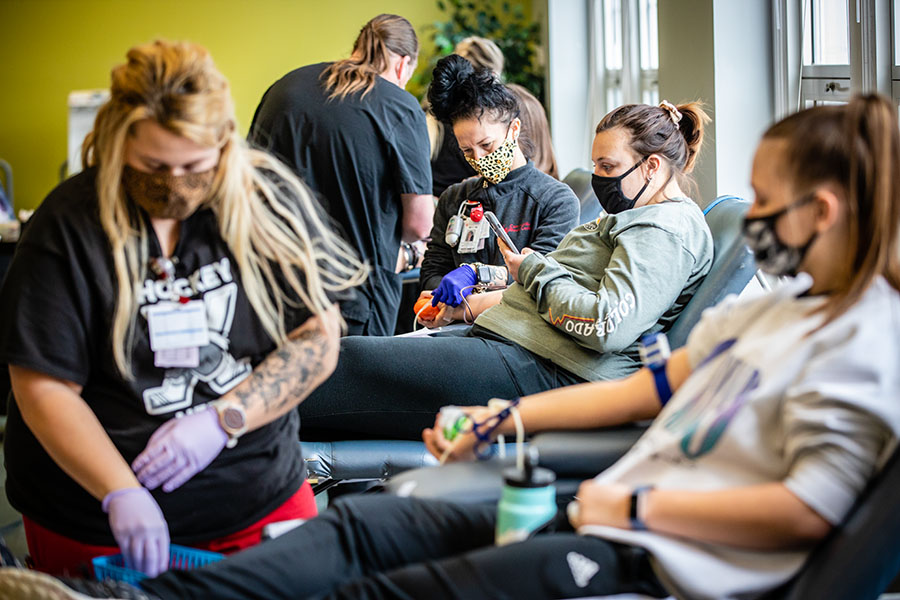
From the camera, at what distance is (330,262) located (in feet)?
4.75

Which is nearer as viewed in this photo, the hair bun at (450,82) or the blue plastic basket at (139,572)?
the blue plastic basket at (139,572)

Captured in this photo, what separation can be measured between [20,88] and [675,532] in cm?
694

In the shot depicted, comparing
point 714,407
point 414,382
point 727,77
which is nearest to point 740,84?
point 727,77

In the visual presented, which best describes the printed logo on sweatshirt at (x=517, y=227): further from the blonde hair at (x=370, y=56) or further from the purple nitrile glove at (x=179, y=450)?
the purple nitrile glove at (x=179, y=450)

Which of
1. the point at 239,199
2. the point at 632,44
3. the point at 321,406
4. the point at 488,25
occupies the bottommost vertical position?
the point at 321,406

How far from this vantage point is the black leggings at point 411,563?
1.17 m

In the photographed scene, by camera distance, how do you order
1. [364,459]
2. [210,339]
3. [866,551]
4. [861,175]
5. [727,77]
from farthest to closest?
1. [727,77]
2. [364,459]
3. [210,339]
4. [861,175]
5. [866,551]

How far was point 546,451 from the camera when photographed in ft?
4.65

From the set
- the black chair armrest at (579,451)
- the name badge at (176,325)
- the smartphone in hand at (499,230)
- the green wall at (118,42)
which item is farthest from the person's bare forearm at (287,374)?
the green wall at (118,42)

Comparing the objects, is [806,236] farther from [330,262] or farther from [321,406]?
[321,406]

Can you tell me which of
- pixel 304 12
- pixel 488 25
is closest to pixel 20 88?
pixel 304 12

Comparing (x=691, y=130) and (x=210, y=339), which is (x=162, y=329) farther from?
(x=691, y=130)

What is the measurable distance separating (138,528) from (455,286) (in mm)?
1431

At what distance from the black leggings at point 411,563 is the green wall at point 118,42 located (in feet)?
18.5
